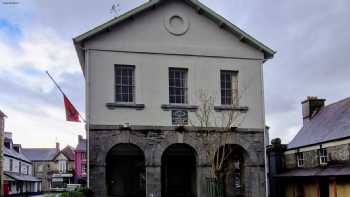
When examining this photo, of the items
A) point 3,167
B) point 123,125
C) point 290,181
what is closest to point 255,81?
point 123,125

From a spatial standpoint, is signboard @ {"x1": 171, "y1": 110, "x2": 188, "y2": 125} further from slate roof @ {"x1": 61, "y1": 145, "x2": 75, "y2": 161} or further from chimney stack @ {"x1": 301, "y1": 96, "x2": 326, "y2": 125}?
slate roof @ {"x1": 61, "y1": 145, "x2": 75, "y2": 161}

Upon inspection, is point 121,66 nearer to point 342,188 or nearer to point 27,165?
point 342,188

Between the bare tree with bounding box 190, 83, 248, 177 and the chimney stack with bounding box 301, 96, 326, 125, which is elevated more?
the chimney stack with bounding box 301, 96, 326, 125

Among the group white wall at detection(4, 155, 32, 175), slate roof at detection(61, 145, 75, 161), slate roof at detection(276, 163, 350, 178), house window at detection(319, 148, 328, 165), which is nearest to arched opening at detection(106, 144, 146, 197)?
Result: slate roof at detection(276, 163, 350, 178)

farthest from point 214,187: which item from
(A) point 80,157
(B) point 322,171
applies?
(A) point 80,157

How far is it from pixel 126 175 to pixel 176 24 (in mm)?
7515

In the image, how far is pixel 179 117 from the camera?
63.9ft

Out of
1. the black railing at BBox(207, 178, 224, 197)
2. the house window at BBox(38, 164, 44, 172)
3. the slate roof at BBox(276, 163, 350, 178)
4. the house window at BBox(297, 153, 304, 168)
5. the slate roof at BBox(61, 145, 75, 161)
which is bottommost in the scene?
the house window at BBox(38, 164, 44, 172)

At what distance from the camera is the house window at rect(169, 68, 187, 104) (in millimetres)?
19828

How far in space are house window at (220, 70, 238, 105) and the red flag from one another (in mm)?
5967

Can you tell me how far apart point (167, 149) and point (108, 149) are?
2.68 m

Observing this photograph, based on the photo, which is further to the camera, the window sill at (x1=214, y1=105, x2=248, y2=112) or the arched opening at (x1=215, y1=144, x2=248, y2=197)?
the arched opening at (x1=215, y1=144, x2=248, y2=197)

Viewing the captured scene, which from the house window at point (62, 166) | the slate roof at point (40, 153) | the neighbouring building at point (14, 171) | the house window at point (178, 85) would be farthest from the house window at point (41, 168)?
the house window at point (178, 85)

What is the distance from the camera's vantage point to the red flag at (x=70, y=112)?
1884 centimetres
